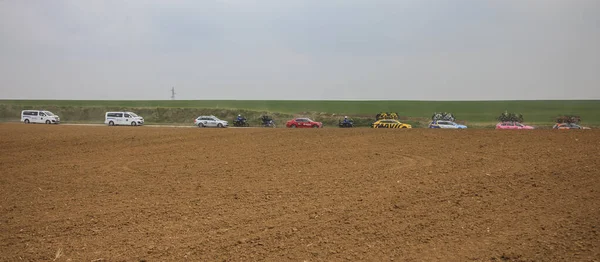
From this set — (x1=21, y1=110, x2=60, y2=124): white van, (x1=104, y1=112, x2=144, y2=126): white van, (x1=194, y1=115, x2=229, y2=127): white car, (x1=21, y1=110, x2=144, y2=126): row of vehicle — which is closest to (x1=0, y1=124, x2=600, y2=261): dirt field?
(x1=194, y1=115, x2=229, y2=127): white car

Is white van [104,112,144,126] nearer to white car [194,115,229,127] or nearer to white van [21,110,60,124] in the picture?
white car [194,115,229,127]

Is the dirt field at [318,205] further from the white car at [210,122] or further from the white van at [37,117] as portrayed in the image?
the white van at [37,117]

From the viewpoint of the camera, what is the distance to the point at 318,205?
8.49 meters

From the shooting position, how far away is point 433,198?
339 inches

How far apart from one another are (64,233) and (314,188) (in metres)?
5.62

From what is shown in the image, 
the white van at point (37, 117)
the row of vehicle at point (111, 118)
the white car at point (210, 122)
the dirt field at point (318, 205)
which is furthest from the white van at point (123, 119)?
the dirt field at point (318, 205)

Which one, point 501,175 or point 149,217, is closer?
point 149,217

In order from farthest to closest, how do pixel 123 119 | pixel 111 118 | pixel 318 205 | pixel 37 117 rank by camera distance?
pixel 37 117, pixel 111 118, pixel 123 119, pixel 318 205

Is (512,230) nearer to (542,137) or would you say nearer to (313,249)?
(313,249)

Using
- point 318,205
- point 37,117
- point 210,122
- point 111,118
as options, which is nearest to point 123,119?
point 111,118

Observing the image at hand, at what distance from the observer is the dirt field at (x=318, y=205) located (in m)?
6.49

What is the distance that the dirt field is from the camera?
6.49m

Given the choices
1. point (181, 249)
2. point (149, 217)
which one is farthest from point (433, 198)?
point (149, 217)

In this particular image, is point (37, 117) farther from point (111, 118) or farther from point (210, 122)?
point (210, 122)
